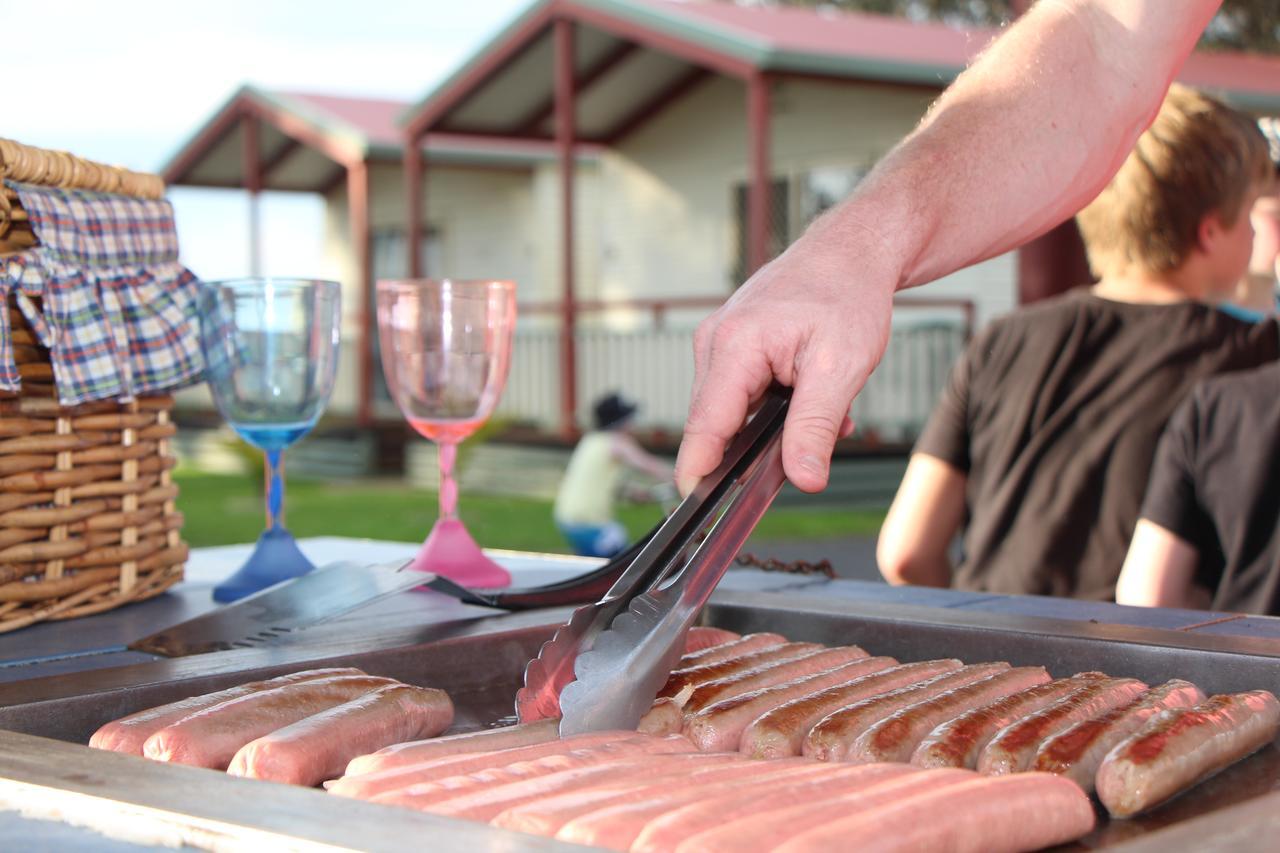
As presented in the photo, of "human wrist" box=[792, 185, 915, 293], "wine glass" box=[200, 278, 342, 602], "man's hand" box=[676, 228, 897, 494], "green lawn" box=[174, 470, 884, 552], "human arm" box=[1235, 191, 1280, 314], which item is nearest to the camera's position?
"man's hand" box=[676, 228, 897, 494]

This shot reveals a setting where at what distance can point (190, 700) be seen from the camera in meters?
1.62

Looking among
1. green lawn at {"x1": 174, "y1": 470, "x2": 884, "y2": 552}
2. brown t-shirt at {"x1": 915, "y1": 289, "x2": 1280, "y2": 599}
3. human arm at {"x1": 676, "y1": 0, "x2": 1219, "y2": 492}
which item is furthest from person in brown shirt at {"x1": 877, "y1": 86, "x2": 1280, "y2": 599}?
green lawn at {"x1": 174, "y1": 470, "x2": 884, "y2": 552}

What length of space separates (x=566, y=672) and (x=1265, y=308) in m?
4.56

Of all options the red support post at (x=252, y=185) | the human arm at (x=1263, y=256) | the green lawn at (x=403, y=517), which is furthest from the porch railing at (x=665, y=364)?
the human arm at (x=1263, y=256)

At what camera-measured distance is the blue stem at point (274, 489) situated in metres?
2.49

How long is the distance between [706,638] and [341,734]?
27.4 inches

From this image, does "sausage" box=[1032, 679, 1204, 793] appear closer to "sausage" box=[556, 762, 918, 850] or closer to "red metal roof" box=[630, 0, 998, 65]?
"sausage" box=[556, 762, 918, 850]

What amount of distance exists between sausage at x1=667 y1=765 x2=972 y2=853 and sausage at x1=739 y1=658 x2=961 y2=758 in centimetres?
26

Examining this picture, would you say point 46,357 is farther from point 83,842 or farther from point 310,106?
point 310,106

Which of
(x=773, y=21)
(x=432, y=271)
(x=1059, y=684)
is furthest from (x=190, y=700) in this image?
(x=432, y=271)

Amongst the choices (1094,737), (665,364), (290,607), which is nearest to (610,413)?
(665,364)

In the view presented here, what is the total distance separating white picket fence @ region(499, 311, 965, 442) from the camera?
1583 centimetres

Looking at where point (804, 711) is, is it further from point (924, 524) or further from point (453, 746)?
point (924, 524)

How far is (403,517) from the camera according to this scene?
46.0 ft
